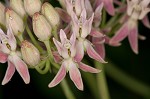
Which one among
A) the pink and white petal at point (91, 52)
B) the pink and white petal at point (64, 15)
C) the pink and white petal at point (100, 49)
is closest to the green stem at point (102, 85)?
the pink and white petal at point (100, 49)

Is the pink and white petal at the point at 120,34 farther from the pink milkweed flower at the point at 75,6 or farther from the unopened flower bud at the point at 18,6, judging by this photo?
the unopened flower bud at the point at 18,6

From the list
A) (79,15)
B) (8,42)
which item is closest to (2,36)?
(8,42)

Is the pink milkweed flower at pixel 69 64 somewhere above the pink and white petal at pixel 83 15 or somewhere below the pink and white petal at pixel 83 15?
below

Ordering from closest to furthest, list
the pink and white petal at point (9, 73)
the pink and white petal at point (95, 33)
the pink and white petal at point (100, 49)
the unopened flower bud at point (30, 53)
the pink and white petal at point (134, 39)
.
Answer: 1. the unopened flower bud at point (30, 53)
2. the pink and white petal at point (9, 73)
3. the pink and white petal at point (95, 33)
4. the pink and white petal at point (100, 49)
5. the pink and white petal at point (134, 39)

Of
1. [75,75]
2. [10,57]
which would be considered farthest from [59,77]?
[10,57]

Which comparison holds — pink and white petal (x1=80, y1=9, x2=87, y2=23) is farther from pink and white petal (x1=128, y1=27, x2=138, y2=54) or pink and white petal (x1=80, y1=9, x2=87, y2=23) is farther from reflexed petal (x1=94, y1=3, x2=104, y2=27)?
pink and white petal (x1=128, y1=27, x2=138, y2=54)

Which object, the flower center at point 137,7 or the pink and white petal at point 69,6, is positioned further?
the flower center at point 137,7

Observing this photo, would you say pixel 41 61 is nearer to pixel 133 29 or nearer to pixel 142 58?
pixel 133 29
